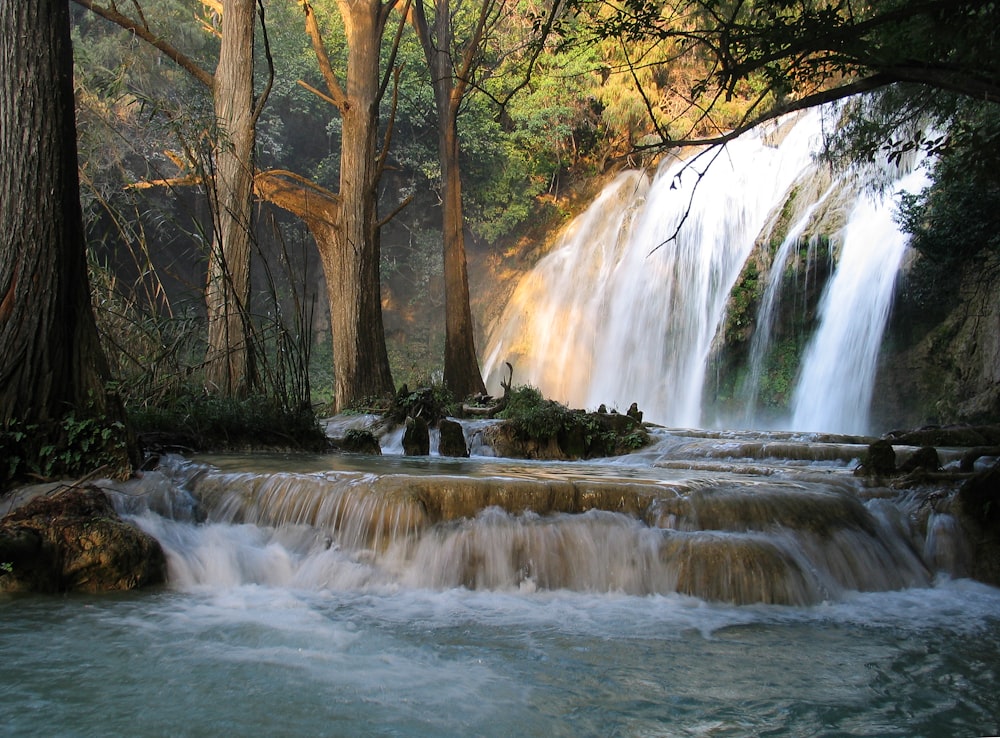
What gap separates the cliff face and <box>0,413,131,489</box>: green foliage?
35.7 ft

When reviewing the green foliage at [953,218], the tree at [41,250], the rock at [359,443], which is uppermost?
the green foliage at [953,218]

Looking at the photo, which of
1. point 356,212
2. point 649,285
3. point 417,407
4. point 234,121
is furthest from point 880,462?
point 649,285

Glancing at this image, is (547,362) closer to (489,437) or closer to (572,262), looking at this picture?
(572,262)

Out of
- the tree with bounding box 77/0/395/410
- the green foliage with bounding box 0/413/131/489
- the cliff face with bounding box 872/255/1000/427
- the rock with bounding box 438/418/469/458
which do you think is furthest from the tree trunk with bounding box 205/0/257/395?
the cliff face with bounding box 872/255/1000/427

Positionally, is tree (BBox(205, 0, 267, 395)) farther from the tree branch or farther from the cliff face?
the cliff face

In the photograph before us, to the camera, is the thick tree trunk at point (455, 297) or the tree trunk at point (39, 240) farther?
the thick tree trunk at point (455, 297)

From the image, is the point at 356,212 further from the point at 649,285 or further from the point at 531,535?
the point at 531,535

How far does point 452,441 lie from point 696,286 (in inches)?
373

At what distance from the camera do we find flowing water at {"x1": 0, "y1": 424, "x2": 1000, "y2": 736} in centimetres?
310

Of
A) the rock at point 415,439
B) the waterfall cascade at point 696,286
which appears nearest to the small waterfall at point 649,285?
the waterfall cascade at point 696,286

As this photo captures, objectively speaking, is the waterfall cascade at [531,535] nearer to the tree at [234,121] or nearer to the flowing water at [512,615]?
the flowing water at [512,615]

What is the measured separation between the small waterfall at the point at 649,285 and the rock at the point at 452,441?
7239 mm

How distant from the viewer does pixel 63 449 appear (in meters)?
5.48

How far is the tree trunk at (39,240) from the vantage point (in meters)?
5.46
